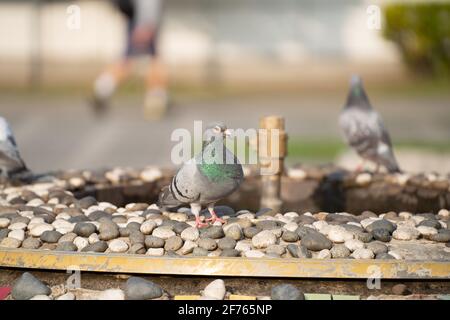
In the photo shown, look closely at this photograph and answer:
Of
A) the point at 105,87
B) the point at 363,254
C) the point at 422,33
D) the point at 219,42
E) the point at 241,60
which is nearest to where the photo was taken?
the point at 363,254

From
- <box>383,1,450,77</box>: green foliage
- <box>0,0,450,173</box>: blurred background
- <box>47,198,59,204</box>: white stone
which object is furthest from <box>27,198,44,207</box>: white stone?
<box>383,1,450,77</box>: green foliage

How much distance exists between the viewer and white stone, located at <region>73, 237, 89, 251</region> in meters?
3.20

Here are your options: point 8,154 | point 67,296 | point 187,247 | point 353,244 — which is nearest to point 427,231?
point 353,244

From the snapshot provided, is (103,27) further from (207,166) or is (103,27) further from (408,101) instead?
(207,166)

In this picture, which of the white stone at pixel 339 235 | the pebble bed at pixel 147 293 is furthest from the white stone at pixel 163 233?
the white stone at pixel 339 235

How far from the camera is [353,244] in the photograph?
10.3 ft

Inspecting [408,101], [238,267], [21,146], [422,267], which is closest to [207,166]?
[238,267]

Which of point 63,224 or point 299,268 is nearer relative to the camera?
point 299,268

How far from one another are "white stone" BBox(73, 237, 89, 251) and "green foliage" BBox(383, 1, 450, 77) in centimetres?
1314

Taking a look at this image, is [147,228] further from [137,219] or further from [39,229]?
[39,229]

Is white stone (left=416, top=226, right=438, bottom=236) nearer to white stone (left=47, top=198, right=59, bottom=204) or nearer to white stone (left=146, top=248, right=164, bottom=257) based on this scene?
white stone (left=146, top=248, right=164, bottom=257)

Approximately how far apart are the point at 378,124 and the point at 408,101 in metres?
10.1

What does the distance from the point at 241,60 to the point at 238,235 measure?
554 inches
